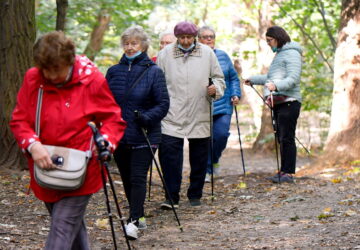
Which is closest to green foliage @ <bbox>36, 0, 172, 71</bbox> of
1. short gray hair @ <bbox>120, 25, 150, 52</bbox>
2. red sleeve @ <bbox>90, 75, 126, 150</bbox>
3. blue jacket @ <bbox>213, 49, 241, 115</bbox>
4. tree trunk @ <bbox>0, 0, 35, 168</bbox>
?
tree trunk @ <bbox>0, 0, 35, 168</bbox>

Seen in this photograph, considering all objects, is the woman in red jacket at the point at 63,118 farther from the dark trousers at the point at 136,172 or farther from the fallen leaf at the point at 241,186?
the fallen leaf at the point at 241,186

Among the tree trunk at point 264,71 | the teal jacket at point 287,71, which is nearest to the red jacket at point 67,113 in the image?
the teal jacket at point 287,71

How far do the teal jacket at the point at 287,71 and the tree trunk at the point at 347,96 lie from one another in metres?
1.66

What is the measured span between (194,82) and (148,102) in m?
1.35

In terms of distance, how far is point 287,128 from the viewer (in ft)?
28.3

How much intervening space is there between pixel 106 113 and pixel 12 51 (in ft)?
16.9

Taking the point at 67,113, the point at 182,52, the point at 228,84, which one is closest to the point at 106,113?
the point at 67,113

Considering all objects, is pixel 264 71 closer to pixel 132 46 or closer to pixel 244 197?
pixel 244 197

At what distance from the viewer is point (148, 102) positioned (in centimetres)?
591

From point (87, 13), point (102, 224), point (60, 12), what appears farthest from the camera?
point (87, 13)

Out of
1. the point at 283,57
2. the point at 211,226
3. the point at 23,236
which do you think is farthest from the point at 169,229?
the point at 283,57

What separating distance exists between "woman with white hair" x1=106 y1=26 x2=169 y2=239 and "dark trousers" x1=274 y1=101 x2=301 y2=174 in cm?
307

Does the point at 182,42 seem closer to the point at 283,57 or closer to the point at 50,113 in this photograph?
the point at 283,57

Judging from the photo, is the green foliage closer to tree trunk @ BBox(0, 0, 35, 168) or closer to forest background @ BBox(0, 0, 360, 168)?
forest background @ BBox(0, 0, 360, 168)
